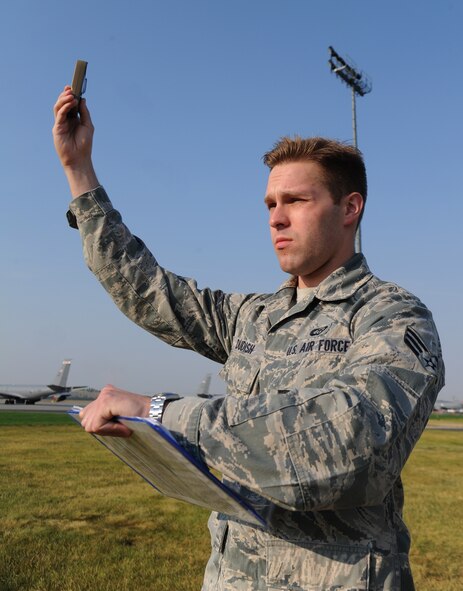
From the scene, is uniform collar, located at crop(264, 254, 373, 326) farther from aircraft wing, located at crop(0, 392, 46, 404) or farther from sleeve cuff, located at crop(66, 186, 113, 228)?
aircraft wing, located at crop(0, 392, 46, 404)

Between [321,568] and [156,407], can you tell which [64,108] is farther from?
[321,568]

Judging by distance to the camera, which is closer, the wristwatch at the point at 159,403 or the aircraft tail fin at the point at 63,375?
the wristwatch at the point at 159,403

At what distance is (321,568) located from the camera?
1.59 meters

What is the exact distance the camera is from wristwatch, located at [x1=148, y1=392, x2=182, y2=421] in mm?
1308

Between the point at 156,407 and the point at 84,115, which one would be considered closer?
the point at 156,407

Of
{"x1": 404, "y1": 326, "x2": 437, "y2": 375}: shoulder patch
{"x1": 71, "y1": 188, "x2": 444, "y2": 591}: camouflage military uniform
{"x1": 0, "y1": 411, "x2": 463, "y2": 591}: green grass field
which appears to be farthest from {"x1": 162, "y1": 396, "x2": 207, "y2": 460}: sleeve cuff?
{"x1": 0, "y1": 411, "x2": 463, "y2": 591}: green grass field

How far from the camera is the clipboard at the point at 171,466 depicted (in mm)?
1211

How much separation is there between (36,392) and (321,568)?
5658cm

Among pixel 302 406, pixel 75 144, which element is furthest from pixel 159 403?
pixel 75 144

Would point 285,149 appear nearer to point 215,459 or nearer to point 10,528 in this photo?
point 215,459

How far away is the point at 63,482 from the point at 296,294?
827 cm

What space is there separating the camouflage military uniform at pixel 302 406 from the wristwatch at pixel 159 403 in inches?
0.7

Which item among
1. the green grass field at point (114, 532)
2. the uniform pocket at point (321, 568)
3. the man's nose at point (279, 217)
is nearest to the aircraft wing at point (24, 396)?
the green grass field at point (114, 532)

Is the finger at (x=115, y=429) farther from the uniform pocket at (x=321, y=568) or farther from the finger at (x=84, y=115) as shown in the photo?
the finger at (x=84, y=115)
